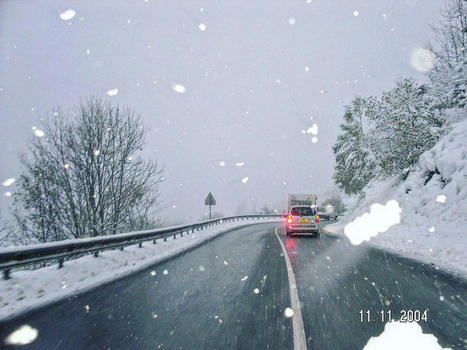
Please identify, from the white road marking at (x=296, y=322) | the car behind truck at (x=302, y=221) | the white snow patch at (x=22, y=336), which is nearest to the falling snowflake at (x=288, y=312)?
the white road marking at (x=296, y=322)

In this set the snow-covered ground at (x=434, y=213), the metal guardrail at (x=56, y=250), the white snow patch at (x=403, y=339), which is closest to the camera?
the white snow patch at (x=403, y=339)

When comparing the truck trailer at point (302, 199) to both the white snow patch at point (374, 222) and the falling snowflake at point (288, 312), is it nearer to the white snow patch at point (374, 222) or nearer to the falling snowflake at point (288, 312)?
the white snow patch at point (374, 222)

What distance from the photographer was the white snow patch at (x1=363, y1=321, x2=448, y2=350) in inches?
157

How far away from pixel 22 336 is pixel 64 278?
3208mm

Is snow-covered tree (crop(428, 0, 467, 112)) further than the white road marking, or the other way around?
snow-covered tree (crop(428, 0, 467, 112))

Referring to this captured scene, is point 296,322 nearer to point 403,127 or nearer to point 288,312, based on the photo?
point 288,312

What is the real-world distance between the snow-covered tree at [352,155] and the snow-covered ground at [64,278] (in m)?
32.1

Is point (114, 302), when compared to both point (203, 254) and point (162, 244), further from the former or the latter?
point (162, 244)

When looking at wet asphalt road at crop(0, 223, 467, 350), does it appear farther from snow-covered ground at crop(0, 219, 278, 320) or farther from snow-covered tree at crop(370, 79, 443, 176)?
snow-covered tree at crop(370, 79, 443, 176)

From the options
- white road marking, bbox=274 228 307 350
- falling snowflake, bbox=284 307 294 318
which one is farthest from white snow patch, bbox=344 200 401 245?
falling snowflake, bbox=284 307 294 318

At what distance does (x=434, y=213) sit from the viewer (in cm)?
1627

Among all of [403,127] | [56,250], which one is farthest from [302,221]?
[56,250]

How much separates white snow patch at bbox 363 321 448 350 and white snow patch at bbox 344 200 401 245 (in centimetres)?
1320

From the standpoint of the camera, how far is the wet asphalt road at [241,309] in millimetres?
4180
